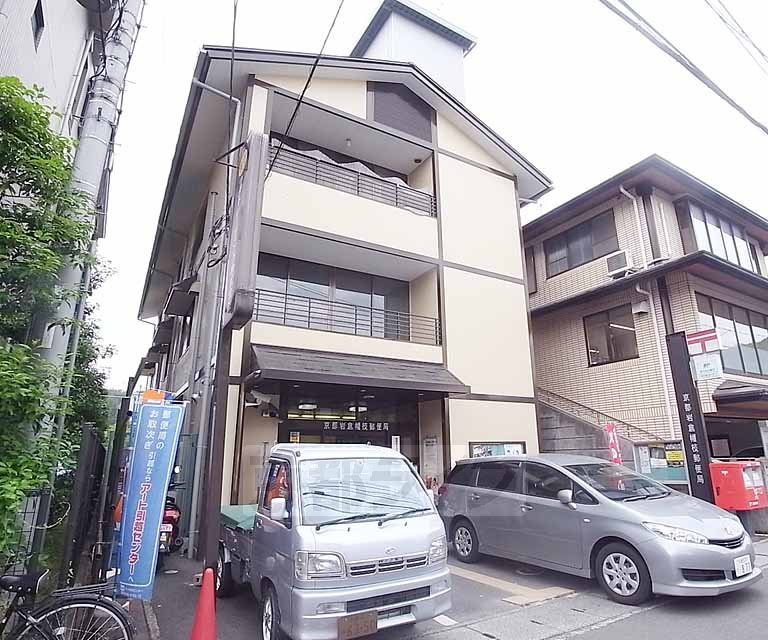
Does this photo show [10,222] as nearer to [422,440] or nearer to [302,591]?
[302,591]

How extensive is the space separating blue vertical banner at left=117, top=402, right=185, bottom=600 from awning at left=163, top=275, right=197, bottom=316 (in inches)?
283

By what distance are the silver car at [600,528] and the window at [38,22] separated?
346 inches

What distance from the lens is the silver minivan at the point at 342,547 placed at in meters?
4.06

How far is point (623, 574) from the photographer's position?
18.2 feet

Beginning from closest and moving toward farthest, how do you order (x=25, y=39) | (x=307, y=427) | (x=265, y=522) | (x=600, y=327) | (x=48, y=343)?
(x=48, y=343) → (x=265, y=522) → (x=25, y=39) → (x=307, y=427) → (x=600, y=327)

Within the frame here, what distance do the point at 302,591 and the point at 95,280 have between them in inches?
380

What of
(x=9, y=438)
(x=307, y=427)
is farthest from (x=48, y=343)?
(x=307, y=427)

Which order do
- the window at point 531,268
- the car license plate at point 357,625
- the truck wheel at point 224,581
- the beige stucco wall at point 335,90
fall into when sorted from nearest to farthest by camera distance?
the car license plate at point 357,625 < the truck wheel at point 224,581 < the beige stucco wall at point 335,90 < the window at point 531,268

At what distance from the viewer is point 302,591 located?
404 cm

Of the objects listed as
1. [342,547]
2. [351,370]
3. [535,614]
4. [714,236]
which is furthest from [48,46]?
[714,236]

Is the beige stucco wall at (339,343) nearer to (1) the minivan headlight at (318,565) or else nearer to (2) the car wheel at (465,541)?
(2) the car wheel at (465,541)

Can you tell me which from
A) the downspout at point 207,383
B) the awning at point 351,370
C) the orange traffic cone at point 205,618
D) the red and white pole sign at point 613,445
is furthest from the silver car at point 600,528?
the downspout at point 207,383

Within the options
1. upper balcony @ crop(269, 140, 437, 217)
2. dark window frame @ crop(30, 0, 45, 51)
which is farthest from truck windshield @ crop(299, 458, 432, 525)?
upper balcony @ crop(269, 140, 437, 217)

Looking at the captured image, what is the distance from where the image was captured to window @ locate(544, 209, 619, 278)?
13828mm
